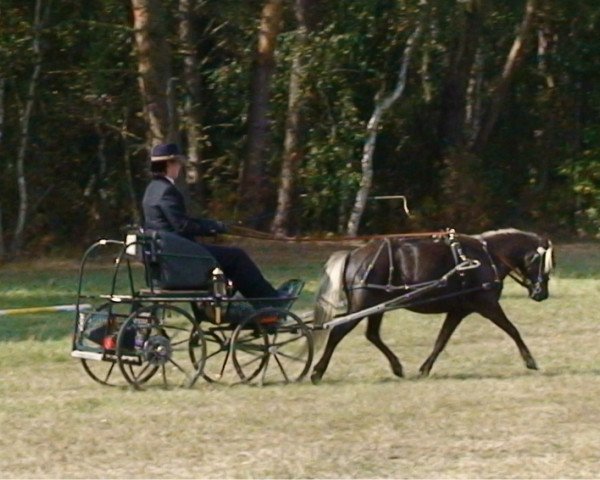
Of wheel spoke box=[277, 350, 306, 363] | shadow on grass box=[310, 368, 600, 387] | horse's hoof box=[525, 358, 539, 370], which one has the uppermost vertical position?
wheel spoke box=[277, 350, 306, 363]

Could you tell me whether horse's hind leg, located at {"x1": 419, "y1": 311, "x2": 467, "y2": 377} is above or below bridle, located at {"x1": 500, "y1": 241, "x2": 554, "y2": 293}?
below

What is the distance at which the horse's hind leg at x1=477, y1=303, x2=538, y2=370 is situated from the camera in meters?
12.5

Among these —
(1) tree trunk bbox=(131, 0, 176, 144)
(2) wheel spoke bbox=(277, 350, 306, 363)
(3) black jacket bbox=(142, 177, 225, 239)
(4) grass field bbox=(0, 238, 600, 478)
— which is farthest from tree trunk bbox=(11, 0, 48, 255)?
(3) black jacket bbox=(142, 177, 225, 239)

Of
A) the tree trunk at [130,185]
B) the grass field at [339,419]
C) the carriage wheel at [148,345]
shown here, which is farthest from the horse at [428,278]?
the tree trunk at [130,185]

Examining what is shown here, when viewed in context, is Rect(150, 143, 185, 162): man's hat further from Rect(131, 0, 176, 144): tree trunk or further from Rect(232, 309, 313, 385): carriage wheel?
Rect(131, 0, 176, 144): tree trunk

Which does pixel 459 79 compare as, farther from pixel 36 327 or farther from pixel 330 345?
pixel 330 345

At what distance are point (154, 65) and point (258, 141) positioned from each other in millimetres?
3653

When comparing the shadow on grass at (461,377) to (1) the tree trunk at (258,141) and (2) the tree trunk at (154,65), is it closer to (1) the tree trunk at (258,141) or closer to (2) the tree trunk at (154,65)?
(2) the tree trunk at (154,65)

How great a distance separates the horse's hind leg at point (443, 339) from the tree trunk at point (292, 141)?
1452 centimetres

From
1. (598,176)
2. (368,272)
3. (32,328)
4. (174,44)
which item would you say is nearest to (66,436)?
(368,272)

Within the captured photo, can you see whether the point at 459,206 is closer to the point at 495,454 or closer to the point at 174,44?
the point at 174,44

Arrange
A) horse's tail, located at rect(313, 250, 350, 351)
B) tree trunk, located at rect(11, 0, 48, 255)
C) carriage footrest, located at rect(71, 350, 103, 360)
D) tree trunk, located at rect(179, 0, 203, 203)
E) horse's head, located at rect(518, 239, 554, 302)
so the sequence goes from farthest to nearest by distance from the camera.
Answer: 1. tree trunk, located at rect(179, 0, 203, 203)
2. tree trunk, located at rect(11, 0, 48, 255)
3. horse's head, located at rect(518, 239, 554, 302)
4. horse's tail, located at rect(313, 250, 350, 351)
5. carriage footrest, located at rect(71, 350, 103, 360)

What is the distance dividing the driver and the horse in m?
0.69

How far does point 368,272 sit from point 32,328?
5.10 metres
